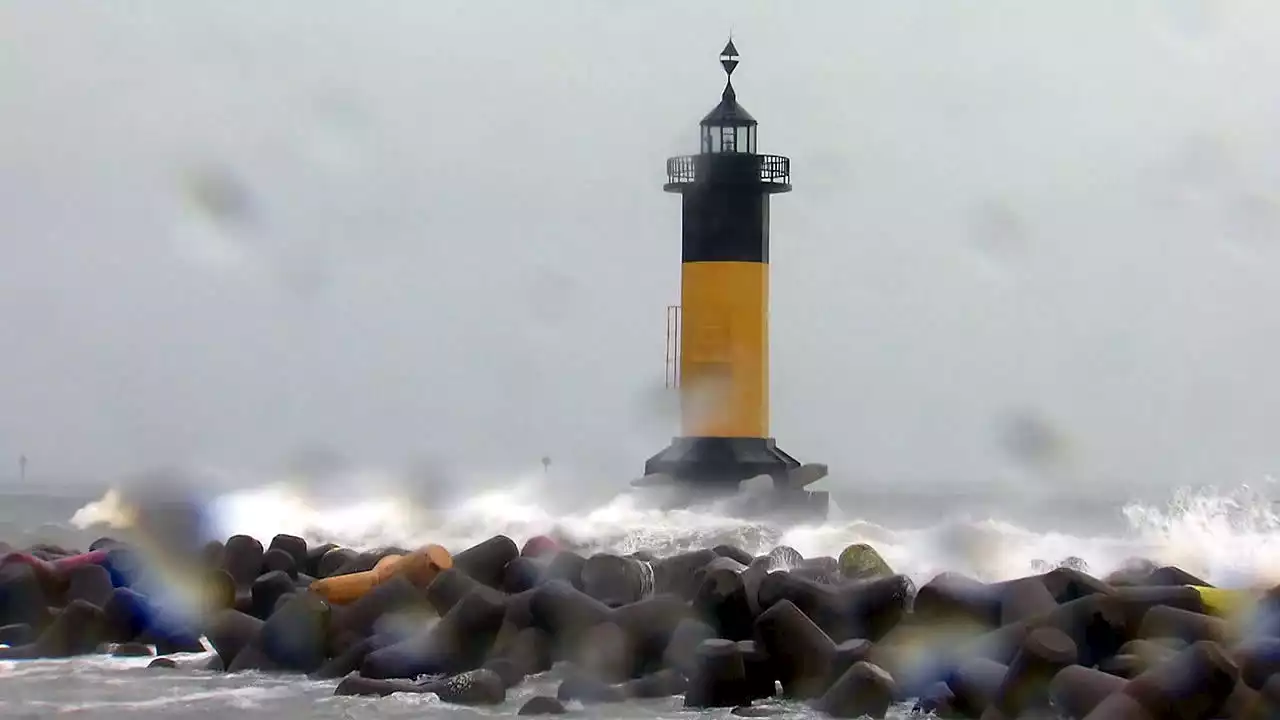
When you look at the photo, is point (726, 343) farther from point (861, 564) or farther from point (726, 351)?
point (861, 564)

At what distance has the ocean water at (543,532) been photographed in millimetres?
9961

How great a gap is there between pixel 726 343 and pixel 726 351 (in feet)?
0.25

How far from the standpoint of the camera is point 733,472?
709 inches

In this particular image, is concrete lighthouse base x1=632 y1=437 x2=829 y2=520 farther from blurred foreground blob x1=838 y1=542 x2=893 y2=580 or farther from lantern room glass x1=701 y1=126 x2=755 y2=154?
blurred foreground blob x1=838 y1=542 x2=893 y2=580

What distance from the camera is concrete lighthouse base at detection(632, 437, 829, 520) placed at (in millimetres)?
17984

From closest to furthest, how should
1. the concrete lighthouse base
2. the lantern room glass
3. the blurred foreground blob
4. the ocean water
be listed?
the ocean water
the blurred foreground blob
the concrete lighthouse base
the lantern room glass

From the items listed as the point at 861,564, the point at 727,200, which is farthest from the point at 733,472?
the point at 861,564

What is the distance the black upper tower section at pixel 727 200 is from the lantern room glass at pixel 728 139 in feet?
0.94

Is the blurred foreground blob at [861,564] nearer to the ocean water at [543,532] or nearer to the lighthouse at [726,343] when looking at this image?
the ocean water at [543,532]

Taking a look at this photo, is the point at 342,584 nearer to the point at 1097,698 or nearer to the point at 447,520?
the point at 1097,698

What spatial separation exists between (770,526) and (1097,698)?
8886 millimetres

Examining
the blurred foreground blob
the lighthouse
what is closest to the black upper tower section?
the lighthouse

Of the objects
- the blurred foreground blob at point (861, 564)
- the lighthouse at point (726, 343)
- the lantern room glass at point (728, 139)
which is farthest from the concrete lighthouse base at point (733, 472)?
the blurred foreground blob at point (861, 564)

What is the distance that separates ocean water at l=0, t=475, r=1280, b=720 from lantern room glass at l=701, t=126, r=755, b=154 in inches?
141
